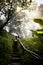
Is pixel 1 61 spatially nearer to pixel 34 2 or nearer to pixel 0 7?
pixel 0 7

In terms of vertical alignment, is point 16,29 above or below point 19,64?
below

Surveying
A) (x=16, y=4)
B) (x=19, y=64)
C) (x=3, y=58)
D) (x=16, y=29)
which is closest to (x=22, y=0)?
(x=16, y=4)

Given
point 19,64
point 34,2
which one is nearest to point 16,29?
point 34,2

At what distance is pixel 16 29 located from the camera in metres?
38.5

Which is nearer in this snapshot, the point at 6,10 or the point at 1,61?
the point at 1,61

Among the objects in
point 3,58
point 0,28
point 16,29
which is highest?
point 3,58

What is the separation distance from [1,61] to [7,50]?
1.00m

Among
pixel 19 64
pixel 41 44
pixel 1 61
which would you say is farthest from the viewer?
pixel 19 64

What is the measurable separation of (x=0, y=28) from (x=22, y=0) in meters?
2.50

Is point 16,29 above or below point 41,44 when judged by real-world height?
below

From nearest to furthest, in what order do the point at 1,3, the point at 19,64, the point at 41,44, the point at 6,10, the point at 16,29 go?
the point at 41,44 → the point at 19,64 → the point at 1,3 → the point at 6,10 → the point at 16,29

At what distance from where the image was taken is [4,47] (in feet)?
33.2

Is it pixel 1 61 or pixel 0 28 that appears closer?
pixel 1 61

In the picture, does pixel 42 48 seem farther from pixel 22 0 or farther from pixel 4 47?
pixel 22 0
